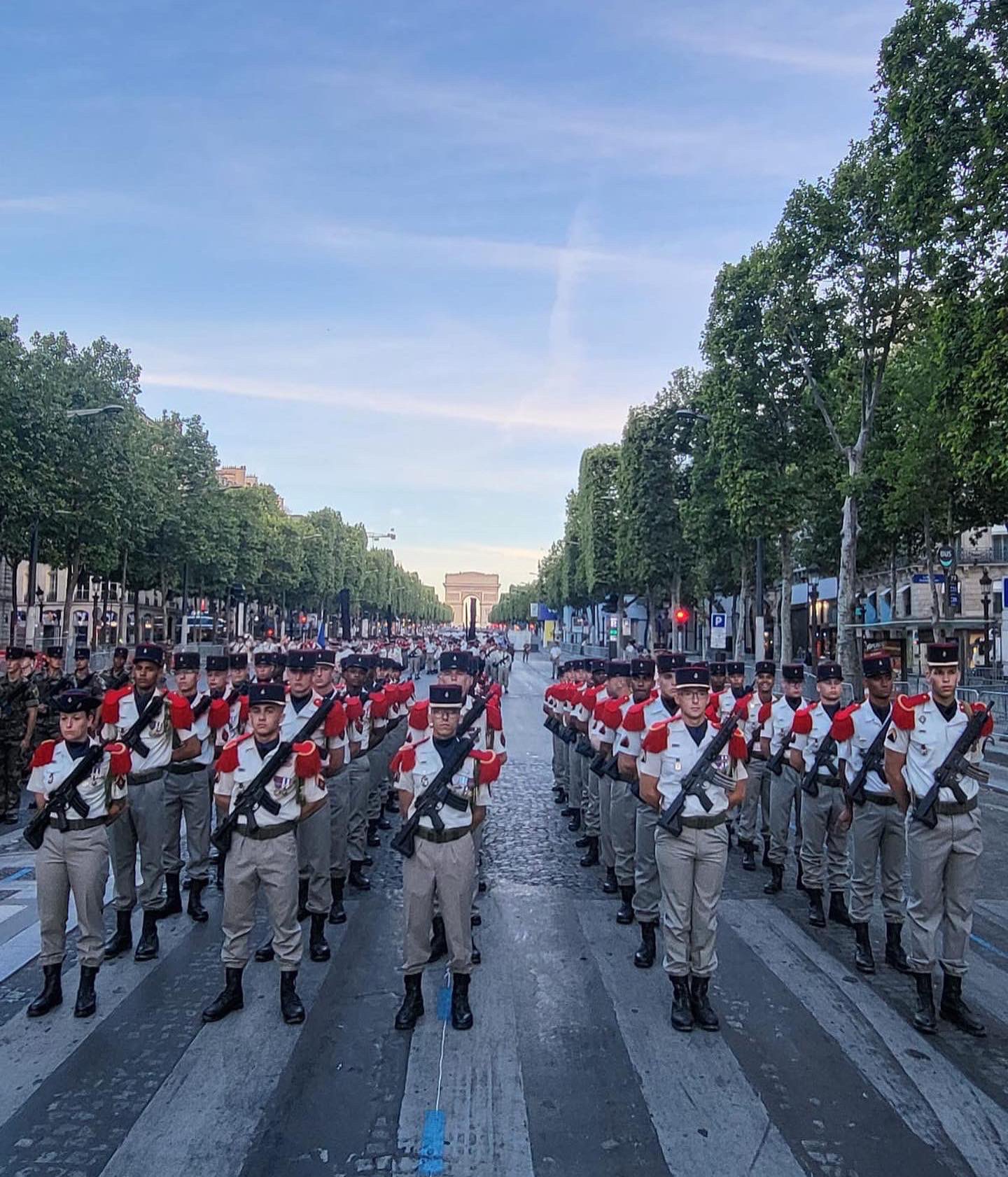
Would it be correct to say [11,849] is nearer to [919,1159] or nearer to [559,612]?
[919,1159]

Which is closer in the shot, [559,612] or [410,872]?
[410,872]

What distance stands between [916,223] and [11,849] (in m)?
18.7

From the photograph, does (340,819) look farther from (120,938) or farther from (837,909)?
(837,909)

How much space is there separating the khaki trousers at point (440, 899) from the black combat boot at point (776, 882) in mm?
3694

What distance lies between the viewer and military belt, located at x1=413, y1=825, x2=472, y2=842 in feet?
18.4

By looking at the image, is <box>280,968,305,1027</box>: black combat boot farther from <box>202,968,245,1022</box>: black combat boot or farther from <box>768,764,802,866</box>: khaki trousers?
<box>768,764,802,866</box>: khaki trousers

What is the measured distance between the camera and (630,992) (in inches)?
236

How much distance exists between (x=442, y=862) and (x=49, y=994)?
2.56m

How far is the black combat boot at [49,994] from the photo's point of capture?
554 cm

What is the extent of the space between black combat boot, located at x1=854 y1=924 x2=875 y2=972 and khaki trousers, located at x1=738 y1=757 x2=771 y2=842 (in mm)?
2415

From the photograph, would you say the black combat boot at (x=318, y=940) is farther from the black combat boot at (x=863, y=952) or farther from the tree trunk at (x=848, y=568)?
the tree trunk at (x=848, y=568)

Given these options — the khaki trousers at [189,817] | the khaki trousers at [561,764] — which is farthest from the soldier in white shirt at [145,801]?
the khaki trousers at [561,764]

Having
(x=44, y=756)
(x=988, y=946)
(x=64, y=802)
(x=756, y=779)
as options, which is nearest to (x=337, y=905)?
(x=64, y=802)

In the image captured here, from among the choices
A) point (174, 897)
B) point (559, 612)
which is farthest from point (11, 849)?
point (559, 612)
